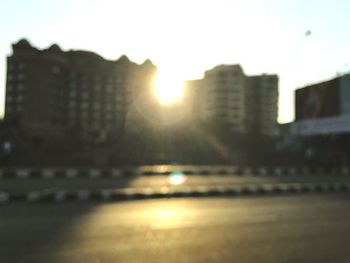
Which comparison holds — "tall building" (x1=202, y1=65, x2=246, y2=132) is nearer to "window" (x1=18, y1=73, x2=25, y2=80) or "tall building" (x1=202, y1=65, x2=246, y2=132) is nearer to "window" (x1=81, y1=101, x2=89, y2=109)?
"window" (x1=81, y1=101, x2=89, y2=109)

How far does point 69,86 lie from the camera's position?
11500 cm

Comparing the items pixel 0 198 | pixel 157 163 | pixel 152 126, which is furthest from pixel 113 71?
pixel 0 198

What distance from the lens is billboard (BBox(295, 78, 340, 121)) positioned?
40.8 meters

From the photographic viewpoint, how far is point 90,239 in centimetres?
752

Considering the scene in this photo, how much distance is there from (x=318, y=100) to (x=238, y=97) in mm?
83577

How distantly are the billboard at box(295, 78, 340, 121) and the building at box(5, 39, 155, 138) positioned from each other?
170 ft

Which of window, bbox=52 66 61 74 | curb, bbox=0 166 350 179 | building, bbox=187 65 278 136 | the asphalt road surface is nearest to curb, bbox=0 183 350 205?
the asphalt road surface

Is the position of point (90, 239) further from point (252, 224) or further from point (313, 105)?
point (313, 105)

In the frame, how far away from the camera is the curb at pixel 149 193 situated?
1322cm

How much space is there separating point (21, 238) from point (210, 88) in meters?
126

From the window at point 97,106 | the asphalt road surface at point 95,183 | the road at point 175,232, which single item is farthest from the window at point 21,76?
the road at point 175,232

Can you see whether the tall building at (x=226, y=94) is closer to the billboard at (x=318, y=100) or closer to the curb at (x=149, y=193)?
the billboard at (x=318, y=100)

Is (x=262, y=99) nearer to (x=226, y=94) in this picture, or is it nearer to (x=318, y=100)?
(x=226, y=94)

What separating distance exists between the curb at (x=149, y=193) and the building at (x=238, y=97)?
330 ft
